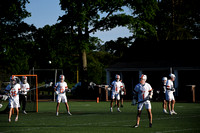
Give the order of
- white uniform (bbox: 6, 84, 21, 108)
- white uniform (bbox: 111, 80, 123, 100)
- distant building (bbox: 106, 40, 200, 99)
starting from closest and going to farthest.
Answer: white uniform (bbox: 6, 84, 21, 108) < white uniform (bbox: 111, 80, 123, 100) < distant building (bbox: 106, 40, 200, 99)

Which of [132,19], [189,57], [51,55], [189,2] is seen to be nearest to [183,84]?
[189,57]

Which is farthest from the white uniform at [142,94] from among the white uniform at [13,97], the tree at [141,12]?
the tree at [141,12]

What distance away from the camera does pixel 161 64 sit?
42844 millimetres

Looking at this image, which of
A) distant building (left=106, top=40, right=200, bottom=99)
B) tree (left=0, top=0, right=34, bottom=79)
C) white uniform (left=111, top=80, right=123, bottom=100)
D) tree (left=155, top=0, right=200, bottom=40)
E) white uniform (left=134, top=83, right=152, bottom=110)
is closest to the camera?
white uniform (left=134, top=83, right=152, bottom=110)

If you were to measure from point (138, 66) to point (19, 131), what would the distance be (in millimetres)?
30514

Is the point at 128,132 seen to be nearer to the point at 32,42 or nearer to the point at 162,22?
the point at 32,42

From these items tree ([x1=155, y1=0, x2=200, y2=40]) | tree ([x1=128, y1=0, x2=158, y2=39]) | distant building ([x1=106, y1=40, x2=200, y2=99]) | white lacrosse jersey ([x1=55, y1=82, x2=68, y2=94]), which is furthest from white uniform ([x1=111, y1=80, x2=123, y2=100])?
tree ([x1=155, y1=0, x2=200, y2=40])

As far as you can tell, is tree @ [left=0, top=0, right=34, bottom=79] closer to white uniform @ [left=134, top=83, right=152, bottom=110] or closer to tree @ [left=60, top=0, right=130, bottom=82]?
tree @ [left=60, top=0, right=130, bottom=82]

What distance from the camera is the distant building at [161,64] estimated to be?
41.2m

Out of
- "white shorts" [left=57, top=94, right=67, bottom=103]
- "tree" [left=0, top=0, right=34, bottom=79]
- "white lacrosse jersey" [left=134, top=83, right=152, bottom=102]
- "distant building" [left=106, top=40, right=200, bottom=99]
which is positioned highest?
"tree" [left=0, top=0, right=34, bottom=79]

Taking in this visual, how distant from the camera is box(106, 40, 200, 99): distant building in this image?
41.2 meters

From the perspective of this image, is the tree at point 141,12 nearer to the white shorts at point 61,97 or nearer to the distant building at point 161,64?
the distant building at point 161,64

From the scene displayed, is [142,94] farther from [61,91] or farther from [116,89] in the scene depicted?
[116,89]

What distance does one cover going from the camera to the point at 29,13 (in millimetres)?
47156
